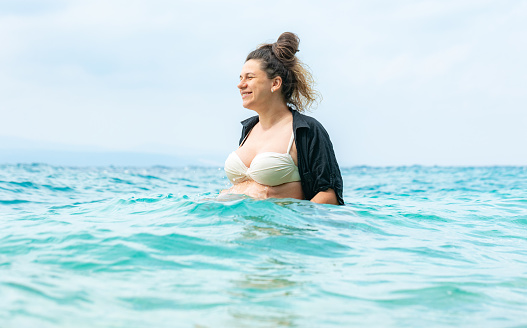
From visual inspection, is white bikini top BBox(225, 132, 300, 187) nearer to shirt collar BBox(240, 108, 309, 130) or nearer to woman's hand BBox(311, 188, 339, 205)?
shirt collar BBox(240, 108, 309, 130)

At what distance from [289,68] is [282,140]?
30.7 inches

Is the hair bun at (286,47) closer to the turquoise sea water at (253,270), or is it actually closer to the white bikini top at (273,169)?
the white bikini top at (273,169)

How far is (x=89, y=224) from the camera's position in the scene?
4867 mm

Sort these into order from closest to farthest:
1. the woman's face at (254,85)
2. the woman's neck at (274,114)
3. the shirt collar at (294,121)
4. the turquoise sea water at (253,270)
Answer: the turquoise sea water at (253,270) < the shirt collar at (294,121) < the woman's face at (254,85) < the woman's neck at (274,114)

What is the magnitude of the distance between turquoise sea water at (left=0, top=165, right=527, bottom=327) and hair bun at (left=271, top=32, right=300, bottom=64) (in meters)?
1.50

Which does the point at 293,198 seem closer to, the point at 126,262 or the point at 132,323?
the point at 126,262

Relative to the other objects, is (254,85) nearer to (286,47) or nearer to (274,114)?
(274,114)

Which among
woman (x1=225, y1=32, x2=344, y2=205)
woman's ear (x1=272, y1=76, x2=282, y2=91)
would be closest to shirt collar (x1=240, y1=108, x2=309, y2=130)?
woman (x1=225, y1=32, x2=344, y2=205)

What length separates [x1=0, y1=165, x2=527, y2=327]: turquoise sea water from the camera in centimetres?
274

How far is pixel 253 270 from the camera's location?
11.3 ft

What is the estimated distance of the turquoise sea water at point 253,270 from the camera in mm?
2736

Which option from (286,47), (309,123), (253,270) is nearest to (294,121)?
(309,123)

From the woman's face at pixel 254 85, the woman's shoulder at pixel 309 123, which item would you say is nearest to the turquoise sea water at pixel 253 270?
the woman's shoulder at pixel 309 123

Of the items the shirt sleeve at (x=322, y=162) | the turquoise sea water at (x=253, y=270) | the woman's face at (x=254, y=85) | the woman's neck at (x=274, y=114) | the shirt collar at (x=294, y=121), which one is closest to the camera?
the turquoise sea water at (x=253, y=270)
